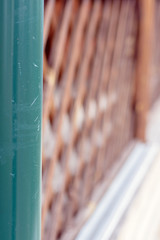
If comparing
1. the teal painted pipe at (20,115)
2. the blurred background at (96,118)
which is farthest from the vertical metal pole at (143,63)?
the teal painted pipe at (20,115)

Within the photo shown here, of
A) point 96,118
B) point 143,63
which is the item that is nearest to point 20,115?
point 96,118

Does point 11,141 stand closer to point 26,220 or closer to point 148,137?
point 26,220

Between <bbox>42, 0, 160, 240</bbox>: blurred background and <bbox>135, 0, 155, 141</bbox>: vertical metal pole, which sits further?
<bbox>135, 0, 155, 141</bbox>: vertical metal pole

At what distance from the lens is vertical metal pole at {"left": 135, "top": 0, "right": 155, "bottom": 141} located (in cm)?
139

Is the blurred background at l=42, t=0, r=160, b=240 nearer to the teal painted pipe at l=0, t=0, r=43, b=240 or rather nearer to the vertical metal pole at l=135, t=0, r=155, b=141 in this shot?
the vertical metal pole at l=135, t=0, r=155, b=141

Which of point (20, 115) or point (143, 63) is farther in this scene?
point (143, 63)

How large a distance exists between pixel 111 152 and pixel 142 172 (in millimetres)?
152

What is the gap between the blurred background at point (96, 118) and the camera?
0.78 m

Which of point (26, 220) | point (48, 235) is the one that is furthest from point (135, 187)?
point (26, 220)

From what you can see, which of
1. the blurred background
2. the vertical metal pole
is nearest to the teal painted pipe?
the blurred background

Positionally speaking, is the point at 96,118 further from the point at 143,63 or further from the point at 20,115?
the point at 20,115

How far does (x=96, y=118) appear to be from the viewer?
1.08 m

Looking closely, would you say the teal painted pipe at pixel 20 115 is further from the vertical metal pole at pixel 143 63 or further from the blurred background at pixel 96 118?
the vertical metal pole at pixel 143 63

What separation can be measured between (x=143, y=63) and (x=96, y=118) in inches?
21.1
